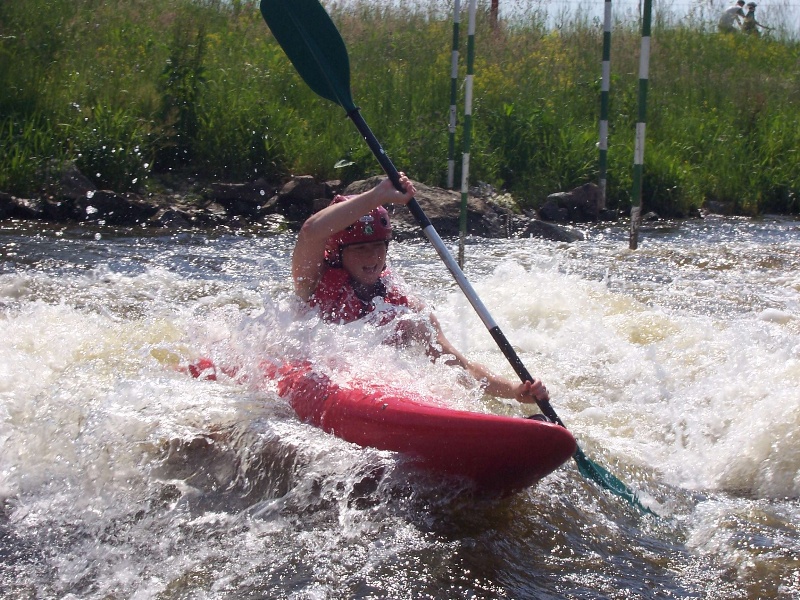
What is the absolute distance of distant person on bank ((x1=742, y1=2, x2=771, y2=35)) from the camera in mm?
14406

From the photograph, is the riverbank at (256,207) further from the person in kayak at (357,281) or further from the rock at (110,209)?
the person in kayak at (357,281)

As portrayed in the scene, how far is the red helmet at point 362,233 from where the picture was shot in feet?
11.3

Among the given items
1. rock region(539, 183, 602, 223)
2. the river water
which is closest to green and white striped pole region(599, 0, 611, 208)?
rock region(539, 183, 602, 223)

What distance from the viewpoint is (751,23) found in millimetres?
14438

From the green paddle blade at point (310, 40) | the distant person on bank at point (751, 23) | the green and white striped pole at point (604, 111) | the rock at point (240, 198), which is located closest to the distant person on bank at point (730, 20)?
the distant person on bank at point (751, 23)

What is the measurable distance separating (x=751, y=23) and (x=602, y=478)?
13.0m

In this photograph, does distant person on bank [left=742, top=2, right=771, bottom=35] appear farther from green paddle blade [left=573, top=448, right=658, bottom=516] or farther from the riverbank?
green paddle blade [left=573, top=448, right=658, bottom=516]

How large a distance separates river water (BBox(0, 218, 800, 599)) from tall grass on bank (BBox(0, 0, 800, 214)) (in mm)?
4087

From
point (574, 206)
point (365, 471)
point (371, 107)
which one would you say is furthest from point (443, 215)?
point (365, 471)

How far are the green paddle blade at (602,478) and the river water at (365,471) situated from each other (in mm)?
33

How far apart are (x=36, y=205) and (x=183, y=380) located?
4.81m

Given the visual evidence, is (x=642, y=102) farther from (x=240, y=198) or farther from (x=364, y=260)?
(x=364, y=260)

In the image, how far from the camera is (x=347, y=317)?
136 inches

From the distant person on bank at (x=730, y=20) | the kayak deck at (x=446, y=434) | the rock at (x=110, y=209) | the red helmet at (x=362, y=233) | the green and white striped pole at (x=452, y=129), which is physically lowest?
the kayak deck at (x=446, y=434)
